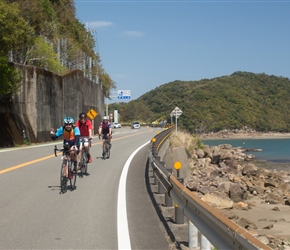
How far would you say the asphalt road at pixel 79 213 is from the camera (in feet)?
23.8

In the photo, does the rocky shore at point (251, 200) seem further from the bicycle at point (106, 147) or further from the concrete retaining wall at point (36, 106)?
the concrete retaining wall at point (36, 106)

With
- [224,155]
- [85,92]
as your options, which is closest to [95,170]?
[224,155]

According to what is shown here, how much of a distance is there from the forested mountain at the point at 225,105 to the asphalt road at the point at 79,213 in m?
111

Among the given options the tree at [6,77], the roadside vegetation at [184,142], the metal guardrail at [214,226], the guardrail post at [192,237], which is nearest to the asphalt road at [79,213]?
the guardrail post at [192,237]

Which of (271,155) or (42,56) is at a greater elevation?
(42,56)

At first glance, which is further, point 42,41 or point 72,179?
point 42,41

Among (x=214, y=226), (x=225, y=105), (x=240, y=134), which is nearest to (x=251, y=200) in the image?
(x=214, y=226)

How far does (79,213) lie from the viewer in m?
9.27

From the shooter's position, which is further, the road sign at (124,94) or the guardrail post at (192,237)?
the road sign at (124,94)

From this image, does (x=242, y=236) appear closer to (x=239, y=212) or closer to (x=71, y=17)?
(x=239, y=212)

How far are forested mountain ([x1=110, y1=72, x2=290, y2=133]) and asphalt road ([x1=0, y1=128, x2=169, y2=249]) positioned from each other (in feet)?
363

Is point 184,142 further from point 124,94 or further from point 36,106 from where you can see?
point 124,94

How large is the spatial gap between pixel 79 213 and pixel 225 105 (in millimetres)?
148875

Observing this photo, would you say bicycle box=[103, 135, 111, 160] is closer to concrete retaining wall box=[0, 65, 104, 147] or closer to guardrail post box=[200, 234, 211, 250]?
concrete retaining wall box=[0, 65, 104, 147]
